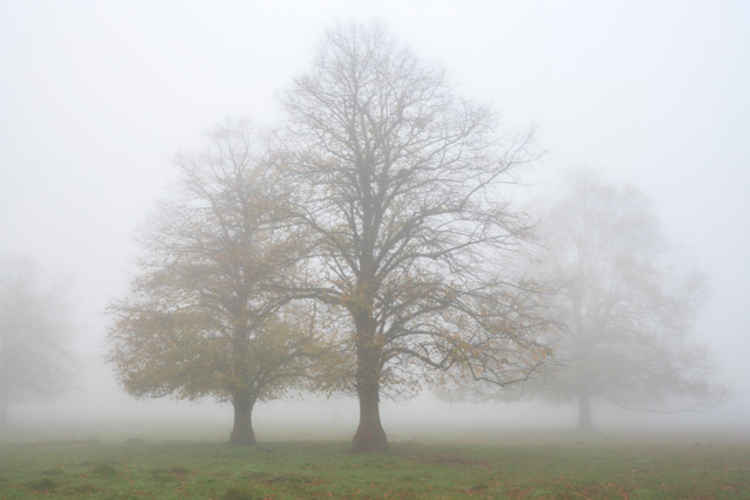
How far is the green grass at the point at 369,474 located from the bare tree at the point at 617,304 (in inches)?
564

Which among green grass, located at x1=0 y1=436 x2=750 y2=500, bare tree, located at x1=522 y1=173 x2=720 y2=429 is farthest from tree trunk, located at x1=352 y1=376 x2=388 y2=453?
bare tree, located at x1=522 y1=173 x2=720 y2=429

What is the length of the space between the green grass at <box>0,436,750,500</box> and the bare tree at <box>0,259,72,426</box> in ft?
86.8

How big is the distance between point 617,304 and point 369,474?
91.0 ft

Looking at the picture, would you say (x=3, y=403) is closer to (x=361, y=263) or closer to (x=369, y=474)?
(x=361, y=263)

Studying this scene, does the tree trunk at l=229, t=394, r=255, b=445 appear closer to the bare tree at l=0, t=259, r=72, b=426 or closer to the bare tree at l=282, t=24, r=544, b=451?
the bare tree at l=282, t=24, r=544, b=451

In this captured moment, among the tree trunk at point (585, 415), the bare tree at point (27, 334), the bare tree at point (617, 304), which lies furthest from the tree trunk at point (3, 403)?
the tree trunk at point (585, 415)

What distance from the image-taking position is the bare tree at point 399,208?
1944 centimetres

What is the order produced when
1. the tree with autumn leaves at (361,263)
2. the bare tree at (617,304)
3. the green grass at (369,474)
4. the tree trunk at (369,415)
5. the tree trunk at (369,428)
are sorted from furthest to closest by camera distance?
the bare tree at (617,304), the tree trunk at (369,428), the tree trunk at (369,415), the tree with autumn leaves at (361,263), the green grass at (369,474)

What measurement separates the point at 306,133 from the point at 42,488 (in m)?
14.9

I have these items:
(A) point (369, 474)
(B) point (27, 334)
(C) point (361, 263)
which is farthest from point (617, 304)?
(B) point (27, 334)

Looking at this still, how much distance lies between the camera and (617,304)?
1435 inches

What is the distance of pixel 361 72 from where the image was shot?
71.4 feet

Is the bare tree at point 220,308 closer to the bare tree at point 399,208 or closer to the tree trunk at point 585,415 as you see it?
the bare tree at point 399,208

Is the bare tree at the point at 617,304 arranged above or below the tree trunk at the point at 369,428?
above
